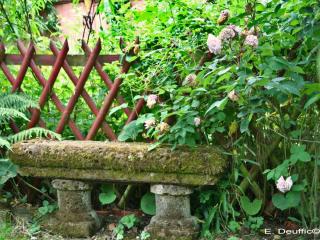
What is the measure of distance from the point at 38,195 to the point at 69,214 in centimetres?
53

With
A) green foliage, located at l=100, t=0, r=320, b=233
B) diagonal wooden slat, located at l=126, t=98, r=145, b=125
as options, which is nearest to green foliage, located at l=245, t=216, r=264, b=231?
green foliage, located at l=100, t=0, r=320, b=233

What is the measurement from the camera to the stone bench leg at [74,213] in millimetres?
2932

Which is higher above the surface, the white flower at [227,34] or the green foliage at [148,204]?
the white flower at [227,34]

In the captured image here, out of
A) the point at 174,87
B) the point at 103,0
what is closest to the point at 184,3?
the point at 174,87

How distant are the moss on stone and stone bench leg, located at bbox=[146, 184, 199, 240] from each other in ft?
0.29

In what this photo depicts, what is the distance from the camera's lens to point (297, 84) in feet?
7.25

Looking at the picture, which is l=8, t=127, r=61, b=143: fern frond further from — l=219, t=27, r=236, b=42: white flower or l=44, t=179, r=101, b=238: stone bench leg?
l=219, t=27, r=236, b=42: white flower

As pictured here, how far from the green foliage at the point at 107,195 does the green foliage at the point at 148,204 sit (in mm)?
206

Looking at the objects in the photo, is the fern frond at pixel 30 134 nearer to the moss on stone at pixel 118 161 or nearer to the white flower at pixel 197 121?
the moss on stone at pixel 118 161

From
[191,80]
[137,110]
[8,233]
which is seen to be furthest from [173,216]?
[8,233]

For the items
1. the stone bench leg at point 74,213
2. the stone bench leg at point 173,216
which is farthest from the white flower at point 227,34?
the stone bench leg at point 74,213

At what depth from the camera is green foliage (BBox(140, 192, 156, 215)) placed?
3006 mm

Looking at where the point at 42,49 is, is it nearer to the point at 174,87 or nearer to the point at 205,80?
the point at 174,87

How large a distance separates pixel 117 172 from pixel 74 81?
0.78 meters
